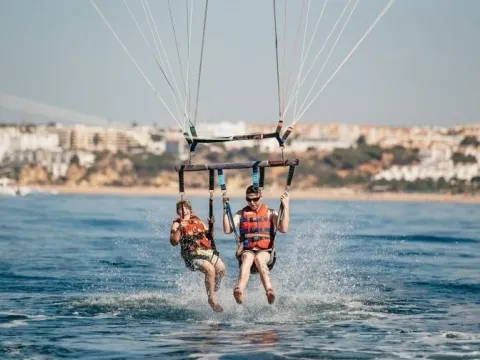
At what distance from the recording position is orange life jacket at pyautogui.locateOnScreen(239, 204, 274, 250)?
17.2 metres

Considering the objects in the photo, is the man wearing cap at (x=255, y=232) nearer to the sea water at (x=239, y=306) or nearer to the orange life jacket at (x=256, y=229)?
the orange life jacket at (x=256, y=229)

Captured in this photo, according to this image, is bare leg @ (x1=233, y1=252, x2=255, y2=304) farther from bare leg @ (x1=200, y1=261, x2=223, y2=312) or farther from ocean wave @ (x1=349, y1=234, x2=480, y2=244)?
ocean wave @ (x1=349, y1=234, x2=480, y2=244)

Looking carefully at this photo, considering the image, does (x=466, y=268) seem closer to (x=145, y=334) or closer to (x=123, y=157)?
(x=145, y=334)

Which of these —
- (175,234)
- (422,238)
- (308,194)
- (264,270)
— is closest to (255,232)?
(264,270)

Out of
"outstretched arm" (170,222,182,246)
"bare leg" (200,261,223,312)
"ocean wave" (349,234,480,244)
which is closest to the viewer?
"outstretched arm" (170,222,182,246)

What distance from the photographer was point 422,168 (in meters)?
170

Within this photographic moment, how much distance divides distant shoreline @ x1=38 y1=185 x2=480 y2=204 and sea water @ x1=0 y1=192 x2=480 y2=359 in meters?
111

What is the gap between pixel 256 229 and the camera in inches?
680

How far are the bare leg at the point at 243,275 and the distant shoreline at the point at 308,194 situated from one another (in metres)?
123

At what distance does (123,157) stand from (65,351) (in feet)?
533

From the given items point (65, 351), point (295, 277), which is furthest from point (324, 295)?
point (65, 351)

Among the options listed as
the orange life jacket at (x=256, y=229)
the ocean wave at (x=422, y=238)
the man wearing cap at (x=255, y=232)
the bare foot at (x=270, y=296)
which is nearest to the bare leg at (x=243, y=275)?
the man wearing cap at (x=255, y=232)

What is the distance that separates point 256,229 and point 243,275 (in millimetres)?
706

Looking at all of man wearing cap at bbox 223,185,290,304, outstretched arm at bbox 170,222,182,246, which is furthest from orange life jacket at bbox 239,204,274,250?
outstretched arm at bbox 170,222,182,246
